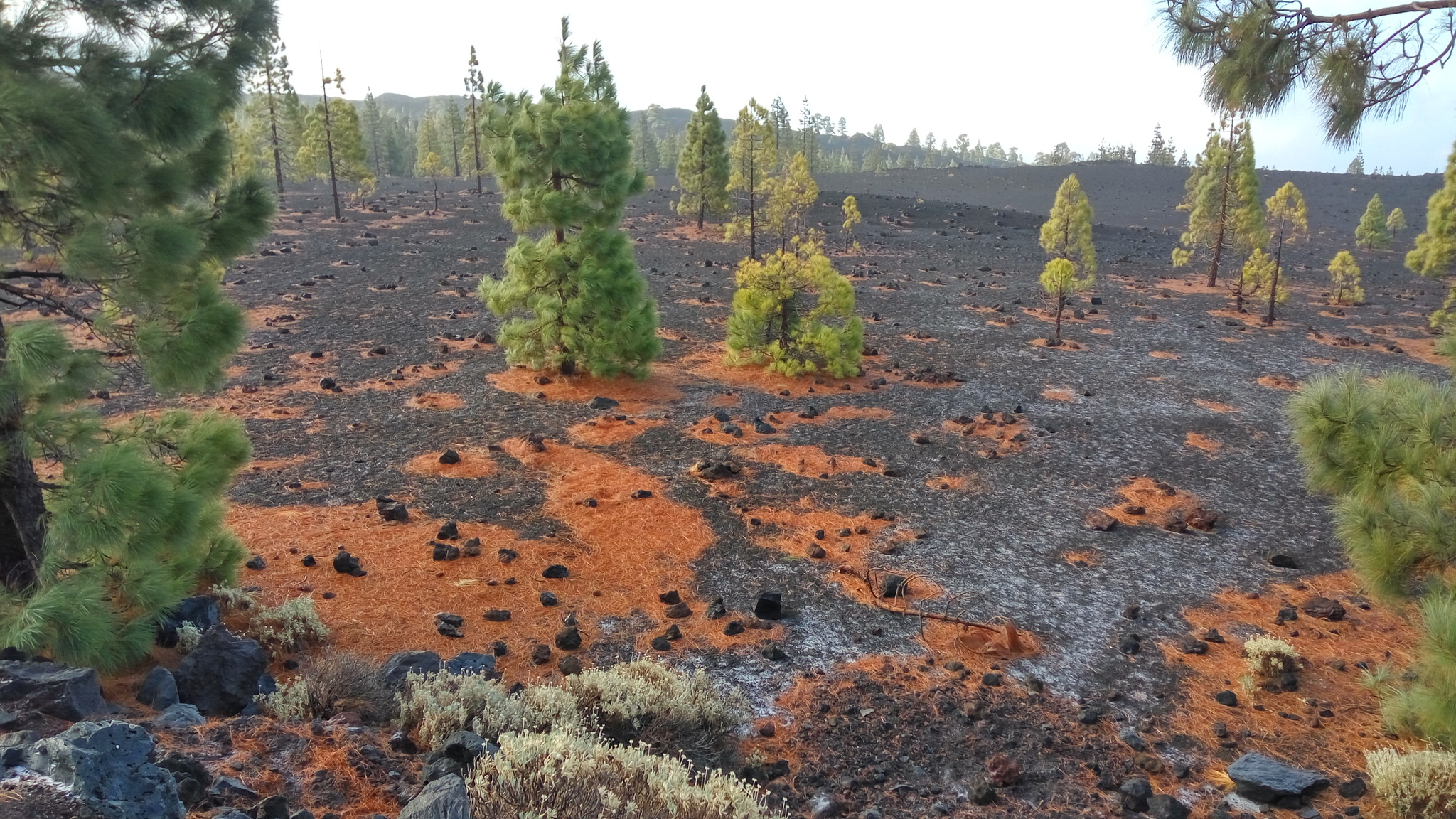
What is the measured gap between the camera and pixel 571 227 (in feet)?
45.1

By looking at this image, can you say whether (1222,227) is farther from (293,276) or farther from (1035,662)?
(293,276)

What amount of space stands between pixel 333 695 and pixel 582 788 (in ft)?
7.45

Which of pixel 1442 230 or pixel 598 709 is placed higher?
pixel 1442 230

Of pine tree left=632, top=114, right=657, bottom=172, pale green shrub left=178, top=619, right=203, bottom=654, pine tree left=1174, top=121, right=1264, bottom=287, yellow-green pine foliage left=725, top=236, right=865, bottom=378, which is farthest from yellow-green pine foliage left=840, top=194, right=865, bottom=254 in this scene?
pine tree left=632, top=114, right=657, bottom=172

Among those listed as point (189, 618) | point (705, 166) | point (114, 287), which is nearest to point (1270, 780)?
point (189, 618)

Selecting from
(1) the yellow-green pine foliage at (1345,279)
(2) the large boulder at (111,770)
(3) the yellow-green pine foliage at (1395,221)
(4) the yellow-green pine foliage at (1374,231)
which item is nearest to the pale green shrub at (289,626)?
(2) the large boulder at (111,770)

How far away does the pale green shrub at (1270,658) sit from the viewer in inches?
250

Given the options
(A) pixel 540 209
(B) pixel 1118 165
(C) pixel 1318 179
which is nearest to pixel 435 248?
(A) pixel 540 209

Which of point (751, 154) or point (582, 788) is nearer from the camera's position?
point (582, 788)

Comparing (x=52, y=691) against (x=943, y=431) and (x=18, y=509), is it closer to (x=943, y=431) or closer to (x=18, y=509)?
(x=18, y=509)

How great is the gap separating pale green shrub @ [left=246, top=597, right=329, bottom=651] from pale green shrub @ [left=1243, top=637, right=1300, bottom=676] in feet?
22.8

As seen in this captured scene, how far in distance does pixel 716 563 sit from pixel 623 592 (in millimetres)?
1055

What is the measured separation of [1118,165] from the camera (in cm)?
Answer: 7638

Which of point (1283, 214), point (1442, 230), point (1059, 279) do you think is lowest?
point (1059, 279)
